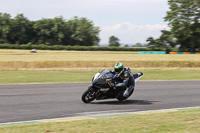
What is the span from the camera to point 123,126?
6.79 metres

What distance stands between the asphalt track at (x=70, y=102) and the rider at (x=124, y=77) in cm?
53

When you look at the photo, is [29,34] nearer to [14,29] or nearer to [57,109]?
[14,29]

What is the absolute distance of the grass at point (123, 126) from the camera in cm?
636

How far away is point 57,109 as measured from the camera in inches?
373

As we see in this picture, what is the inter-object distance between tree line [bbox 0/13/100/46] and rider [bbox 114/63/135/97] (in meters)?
78.6

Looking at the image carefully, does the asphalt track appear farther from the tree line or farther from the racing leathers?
the tree line

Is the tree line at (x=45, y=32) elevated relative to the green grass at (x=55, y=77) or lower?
elevated

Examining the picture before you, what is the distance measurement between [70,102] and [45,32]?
8290 centimetres

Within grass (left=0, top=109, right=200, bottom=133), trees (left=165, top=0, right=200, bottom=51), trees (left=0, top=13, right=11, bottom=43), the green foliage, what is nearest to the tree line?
trees (left=0, top=13, right=11, bottom=43)

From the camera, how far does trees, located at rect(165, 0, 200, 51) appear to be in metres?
68.1

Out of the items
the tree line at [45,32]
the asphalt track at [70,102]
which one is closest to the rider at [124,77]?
the asphalt track at [70,102]

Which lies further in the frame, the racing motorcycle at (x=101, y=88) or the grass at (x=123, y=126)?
the racing motorcycle at (x=101, y=88)

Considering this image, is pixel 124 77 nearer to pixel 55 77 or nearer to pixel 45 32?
pixel 55 77

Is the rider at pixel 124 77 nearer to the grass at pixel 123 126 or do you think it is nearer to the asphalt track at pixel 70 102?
the asphalt track at pixel 70 102
